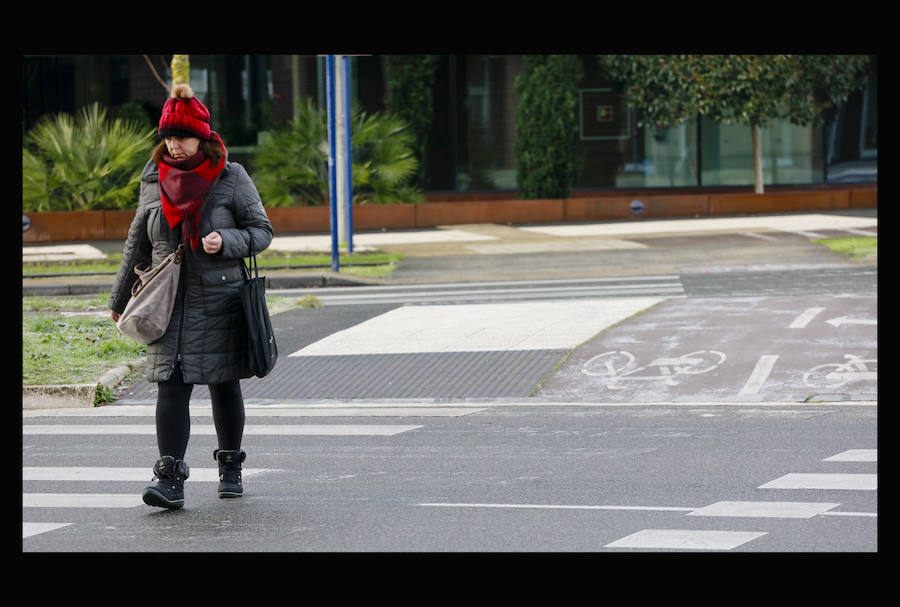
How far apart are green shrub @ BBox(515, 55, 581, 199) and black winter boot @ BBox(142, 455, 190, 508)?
21.7 metres

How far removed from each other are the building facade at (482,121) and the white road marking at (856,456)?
22023 millimetres

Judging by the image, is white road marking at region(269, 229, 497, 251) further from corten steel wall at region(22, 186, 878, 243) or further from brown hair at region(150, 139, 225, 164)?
brown hair at region(150, 139, 225, 164)

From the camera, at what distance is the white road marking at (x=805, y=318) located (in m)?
12.6

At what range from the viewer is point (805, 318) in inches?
510

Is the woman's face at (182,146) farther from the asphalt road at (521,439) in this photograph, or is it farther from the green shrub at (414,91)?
the green shrub at (414,91)

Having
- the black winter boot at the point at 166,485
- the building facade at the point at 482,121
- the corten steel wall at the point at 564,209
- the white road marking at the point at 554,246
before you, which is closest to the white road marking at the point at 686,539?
the black winter boot at the point at 166,485

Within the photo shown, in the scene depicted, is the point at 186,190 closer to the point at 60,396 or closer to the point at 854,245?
the point at 60,396

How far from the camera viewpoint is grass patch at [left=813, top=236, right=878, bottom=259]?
20078 mm

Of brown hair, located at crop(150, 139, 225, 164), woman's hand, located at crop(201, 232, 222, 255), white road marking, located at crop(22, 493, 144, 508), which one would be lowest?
white road marking, located at crop(22, 493, 144, 508)

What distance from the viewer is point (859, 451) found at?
810cm

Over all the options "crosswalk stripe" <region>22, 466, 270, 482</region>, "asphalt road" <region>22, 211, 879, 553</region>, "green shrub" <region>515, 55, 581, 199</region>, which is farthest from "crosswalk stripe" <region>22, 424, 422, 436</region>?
"green shrub" <region>515, 55, 581, 199</region>

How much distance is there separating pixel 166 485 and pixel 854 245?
15.8 metres

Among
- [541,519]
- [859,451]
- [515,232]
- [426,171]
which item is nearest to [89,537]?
[541,519]
